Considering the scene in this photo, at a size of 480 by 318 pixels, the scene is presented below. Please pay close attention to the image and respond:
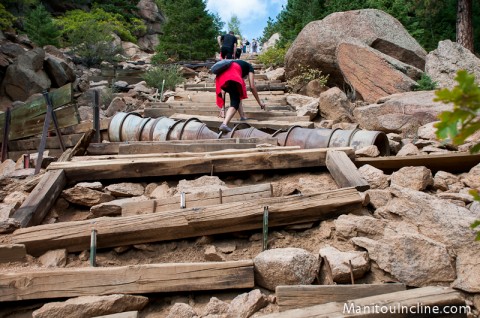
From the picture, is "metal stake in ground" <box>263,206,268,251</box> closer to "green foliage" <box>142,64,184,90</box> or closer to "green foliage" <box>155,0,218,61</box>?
"green foliage" <box>142,64,184,90</box>

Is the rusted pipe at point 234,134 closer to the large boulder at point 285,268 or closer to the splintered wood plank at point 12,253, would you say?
the large boulder at point 285,268

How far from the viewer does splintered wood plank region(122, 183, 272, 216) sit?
3666mm

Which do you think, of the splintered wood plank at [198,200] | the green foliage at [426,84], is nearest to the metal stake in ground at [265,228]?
the splintered wood plank at [198,200]

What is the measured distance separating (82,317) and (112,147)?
374cm

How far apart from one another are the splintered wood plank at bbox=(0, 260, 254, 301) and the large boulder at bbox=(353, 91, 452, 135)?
16.9 ft

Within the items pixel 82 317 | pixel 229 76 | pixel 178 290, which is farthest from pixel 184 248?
pixel 229 76

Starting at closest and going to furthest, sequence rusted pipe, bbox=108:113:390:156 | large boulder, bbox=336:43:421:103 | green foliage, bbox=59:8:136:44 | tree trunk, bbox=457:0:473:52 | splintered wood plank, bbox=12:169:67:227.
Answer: splintered wood plank, bbox=12:169:67:227 → rusted pipe, bbox=108:113:390:156 → large boulder, bbox=336:43:421:103 → tree trunk, bbox=457:0:473:52 → green foliage, bbox=59:8:136:44

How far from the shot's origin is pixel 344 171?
12.8 ft

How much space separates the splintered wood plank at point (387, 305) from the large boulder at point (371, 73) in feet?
24.1

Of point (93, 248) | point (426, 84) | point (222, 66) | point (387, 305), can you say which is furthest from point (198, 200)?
point (426, 84)

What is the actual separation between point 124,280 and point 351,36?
33.2 feet

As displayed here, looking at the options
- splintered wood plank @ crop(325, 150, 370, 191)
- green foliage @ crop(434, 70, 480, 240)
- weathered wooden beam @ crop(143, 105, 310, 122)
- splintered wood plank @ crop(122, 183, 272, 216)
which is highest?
green foliage @ crop(434, 70, 480, 240)

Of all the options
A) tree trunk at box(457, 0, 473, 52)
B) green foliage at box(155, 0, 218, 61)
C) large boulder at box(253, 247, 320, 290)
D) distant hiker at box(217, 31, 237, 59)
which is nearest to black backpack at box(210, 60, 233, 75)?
distant hiker at box(217, 31, 237, 59)

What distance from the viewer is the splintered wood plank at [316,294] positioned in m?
2.43
